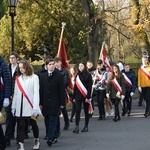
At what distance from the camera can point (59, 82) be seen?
9.21m

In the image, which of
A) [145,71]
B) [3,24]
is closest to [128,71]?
[145,71]

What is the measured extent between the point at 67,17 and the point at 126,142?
25.2 meters

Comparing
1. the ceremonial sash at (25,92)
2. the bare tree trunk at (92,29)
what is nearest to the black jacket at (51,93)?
the ceremonial sash at (25,92)

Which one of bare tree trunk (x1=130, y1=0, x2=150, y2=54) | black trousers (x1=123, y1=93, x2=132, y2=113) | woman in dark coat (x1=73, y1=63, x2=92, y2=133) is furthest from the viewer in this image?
bare tree trunk (x1=130, y1=0, x2=150, y2=54)

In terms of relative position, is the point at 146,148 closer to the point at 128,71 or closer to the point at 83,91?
the point at 83,91

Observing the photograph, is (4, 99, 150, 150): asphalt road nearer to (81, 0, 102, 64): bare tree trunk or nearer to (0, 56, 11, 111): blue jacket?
(0, 56, 11, 111): blue jacket

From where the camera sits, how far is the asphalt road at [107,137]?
9.07 meters

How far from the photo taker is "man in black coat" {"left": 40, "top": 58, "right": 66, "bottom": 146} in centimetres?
909

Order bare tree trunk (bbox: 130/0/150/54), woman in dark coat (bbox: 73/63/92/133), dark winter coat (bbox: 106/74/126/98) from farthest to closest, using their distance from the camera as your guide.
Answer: bare tree trunk (bbox: 130/0/150/54)
dark winter coat (bbox: 106/74/126/98)
woman in dark coat (bbox: 73/63/92/133)

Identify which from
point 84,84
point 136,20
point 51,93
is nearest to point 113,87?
point 84,84

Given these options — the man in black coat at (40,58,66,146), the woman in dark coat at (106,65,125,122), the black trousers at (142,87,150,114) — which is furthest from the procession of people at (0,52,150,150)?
the black trousers at (142,87,150,114)

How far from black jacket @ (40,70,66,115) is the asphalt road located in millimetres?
767

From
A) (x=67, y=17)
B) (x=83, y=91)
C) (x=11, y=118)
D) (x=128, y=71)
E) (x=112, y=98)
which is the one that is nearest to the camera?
(x=11, y=118)

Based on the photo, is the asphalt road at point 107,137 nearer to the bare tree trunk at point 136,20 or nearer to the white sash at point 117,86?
the white sash at point 117,86
